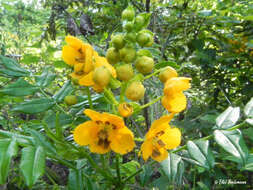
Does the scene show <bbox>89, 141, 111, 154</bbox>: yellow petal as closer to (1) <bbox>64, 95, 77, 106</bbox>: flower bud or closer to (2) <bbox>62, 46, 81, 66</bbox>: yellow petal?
(1) <bbox>64, 95, 77, 106</bbox>: flower bud

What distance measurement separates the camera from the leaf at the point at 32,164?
958 mm

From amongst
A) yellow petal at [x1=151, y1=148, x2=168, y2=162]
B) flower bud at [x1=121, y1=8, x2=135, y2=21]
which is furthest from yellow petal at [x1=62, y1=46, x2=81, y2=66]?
yellow petal at [x1=151, y1=148, x2=168, y2=162]

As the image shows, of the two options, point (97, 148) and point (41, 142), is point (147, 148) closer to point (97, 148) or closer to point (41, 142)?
point (97, 148)

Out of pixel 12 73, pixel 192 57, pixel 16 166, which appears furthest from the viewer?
pixel 192 57

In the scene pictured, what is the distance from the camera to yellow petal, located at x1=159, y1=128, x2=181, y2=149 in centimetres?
153

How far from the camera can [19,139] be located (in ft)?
3.76

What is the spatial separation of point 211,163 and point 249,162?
1.27 ft

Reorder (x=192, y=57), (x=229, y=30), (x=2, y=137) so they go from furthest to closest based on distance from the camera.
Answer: (x=229, y=30) → (x=192, y=57) → (x=2, y=137)

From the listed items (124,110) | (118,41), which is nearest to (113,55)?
(118,41)

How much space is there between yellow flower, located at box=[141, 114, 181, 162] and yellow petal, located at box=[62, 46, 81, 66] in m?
0.66

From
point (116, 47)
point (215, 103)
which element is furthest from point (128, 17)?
point (215, 103)

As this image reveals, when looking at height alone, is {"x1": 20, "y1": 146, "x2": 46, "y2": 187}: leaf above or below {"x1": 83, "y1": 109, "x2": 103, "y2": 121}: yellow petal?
below

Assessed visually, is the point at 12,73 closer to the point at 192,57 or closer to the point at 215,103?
the point at 192,57

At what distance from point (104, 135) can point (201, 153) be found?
543 mm
